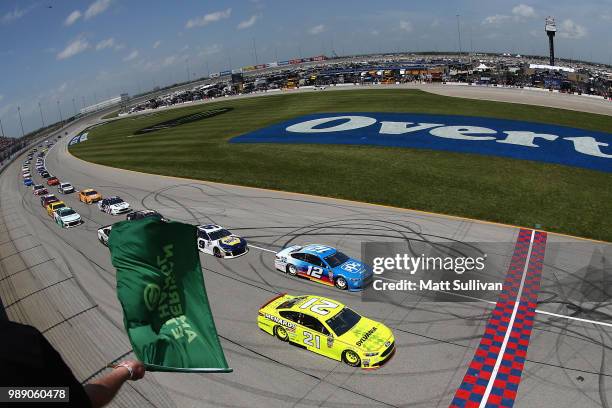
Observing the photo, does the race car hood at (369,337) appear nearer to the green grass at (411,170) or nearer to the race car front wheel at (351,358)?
the race car front wheel at (351,358)

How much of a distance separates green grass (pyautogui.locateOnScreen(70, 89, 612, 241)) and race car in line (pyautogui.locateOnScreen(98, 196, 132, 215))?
844 centimetres

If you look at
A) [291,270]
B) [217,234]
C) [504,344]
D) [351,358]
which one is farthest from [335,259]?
[504,344]

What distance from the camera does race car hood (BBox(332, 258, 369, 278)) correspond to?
64.5 ft

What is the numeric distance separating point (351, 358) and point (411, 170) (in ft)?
80.9

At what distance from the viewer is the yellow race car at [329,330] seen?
1447cm

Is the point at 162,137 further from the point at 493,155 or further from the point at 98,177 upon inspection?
the point at 493,155

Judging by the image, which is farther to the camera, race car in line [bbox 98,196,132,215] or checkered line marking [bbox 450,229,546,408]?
race car in line [bbox 98,196,132,215]

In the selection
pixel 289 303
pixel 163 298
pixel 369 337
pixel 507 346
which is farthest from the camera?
pixel 289 303

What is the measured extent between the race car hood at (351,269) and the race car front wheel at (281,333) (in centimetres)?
447

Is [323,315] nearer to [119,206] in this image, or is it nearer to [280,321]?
[280,321]

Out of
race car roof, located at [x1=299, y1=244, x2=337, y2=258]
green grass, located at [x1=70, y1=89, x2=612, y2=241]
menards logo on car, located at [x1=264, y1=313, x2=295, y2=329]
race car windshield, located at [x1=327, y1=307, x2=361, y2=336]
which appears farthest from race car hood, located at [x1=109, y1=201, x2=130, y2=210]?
race car windshield, located at [x1=327, y1=307, x2=361, y2=336]

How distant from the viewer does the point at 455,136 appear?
4569 cm

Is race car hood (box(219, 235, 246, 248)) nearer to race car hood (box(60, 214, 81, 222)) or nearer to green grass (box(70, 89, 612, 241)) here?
green grass (box(70, 89, 612, 241))

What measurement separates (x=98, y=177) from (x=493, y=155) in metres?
41.1
